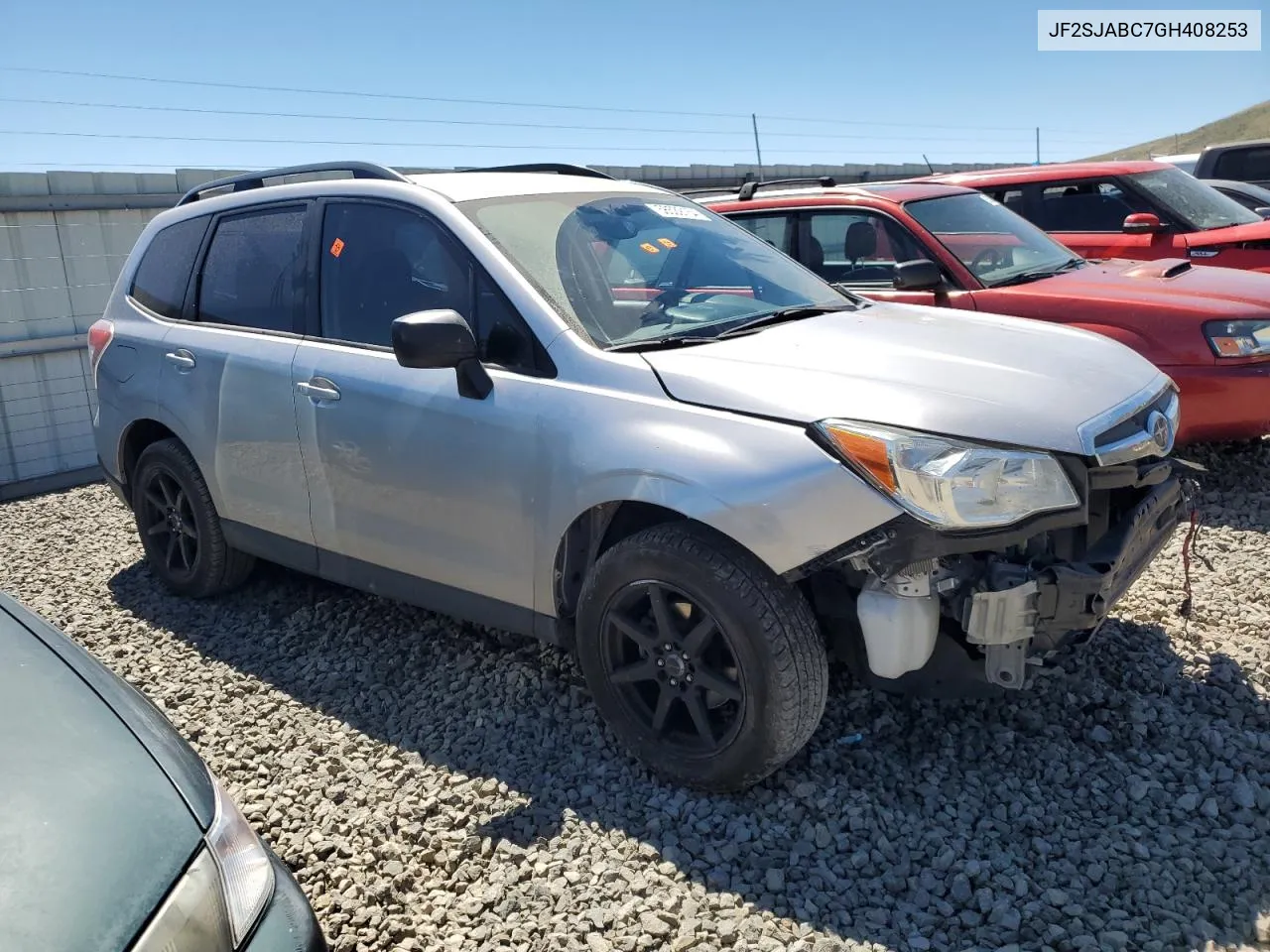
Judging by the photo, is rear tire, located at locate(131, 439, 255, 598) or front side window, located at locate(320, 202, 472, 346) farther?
rear tire, located at locate(131, 439, 255, 598)

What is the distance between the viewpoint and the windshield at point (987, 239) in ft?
19.6

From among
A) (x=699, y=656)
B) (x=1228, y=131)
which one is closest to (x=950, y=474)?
(x=699, y=656)

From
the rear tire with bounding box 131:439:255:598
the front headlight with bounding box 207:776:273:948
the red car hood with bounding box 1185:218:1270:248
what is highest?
the red car hood with bounding box 1185:218:1270:248

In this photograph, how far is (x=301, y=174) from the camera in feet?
15.0

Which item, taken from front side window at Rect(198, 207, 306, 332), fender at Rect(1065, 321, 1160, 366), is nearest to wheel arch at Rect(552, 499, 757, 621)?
front side window at Rect(198, 207, 306, 332)

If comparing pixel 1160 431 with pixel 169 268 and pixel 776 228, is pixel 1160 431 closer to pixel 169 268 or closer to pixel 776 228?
pixel 776 228

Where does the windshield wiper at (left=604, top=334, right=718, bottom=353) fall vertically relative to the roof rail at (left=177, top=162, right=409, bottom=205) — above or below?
below

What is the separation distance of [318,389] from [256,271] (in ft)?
2.83

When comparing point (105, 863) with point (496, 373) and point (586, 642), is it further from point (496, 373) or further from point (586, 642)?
point (496, 373)

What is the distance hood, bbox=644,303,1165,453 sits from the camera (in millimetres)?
2801

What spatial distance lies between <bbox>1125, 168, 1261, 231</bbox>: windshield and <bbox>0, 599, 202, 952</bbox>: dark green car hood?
7980mm

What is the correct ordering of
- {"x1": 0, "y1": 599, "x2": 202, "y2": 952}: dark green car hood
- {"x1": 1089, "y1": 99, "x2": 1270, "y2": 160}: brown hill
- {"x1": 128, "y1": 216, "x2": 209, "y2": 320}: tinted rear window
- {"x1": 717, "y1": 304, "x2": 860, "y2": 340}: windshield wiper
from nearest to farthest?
{"x1": 0, "y1": 599, "x2": 202, "y2": 952}: dark green car hood
{"x1": 717, "y1": 304, "x2": 860, "y2": 340}: windshield wiper
{"x1": 128, "y1": 216, "x2": 209, "y2": 320}: tinted rear window
{"x1": 1089, "y1": 99, "x2": 1270, "y2": 160}: brown hill

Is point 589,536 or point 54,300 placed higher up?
point 54,300

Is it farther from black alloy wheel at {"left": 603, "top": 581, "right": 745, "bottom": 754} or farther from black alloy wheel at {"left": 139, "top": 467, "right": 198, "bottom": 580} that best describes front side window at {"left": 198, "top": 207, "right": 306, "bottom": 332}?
black alloy wheel at {"left": 603, "top": 581, "right": 745, "bottom": 754}
